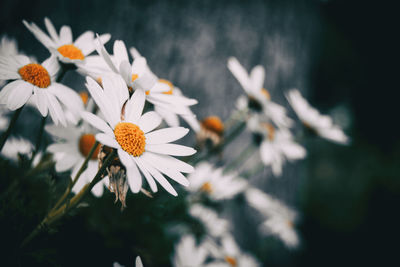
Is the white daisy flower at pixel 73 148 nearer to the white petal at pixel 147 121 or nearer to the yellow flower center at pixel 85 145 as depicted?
the yellow flower center at pixel 85 145

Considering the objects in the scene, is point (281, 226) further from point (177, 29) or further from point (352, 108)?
point (352, 108)

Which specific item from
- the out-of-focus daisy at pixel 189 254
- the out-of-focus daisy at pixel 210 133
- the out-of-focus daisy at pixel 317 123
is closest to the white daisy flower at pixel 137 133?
the out-of-focus daisy at pixel 210 133

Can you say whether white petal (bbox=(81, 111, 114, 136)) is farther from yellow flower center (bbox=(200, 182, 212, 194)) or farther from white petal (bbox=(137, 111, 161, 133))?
yellow flower center (bbox=(200, 182, 212, 194))

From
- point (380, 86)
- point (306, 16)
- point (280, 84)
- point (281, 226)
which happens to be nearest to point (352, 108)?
point (380, 86)

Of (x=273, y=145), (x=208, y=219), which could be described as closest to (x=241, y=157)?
(x=273, y=145)

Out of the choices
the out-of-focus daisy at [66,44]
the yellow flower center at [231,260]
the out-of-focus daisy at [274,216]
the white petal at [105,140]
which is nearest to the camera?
the white petal at [105,140]

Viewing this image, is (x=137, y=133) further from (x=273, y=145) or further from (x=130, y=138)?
(x=273, y=145)

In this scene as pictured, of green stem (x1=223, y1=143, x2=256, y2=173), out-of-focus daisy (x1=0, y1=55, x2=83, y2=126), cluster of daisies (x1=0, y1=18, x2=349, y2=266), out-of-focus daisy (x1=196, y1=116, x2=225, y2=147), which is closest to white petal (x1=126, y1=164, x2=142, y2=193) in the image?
cluster of daisies (x1=0, y1=18, x2=349, y2=266)
